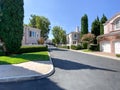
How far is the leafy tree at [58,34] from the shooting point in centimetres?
7869

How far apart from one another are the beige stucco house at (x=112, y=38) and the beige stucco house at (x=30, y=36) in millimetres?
16361

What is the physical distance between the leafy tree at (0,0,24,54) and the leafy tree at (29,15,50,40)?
44.6 metres

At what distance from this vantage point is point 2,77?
904cm

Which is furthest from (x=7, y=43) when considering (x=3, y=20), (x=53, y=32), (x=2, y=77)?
(x=53, y=32)

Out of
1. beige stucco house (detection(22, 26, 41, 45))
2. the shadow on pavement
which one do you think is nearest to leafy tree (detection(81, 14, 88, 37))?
beige stucco house (detection(22, 26, 41, 45))

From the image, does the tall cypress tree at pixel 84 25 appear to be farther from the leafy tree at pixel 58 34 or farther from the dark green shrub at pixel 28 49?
the leafy tree at pixel 58 34

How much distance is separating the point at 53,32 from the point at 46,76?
238 ft

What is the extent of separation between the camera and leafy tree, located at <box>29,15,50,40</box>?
66625 millimetres

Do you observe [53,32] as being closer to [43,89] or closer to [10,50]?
[10,50]

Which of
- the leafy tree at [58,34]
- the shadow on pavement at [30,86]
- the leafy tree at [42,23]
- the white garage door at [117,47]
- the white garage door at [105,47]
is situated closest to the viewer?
the shadow on pavement at [30,86]

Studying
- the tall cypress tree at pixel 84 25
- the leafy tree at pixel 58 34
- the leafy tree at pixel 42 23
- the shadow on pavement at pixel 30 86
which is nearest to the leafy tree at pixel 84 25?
the tall cypress tree at pixel 84 25

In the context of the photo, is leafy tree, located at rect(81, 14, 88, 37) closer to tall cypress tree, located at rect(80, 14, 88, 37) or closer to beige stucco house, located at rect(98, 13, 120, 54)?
tall cypress tree, located at rect(80, 14, 88, 37)

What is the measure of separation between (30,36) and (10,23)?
20.3 m

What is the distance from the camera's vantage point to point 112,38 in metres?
28.4
